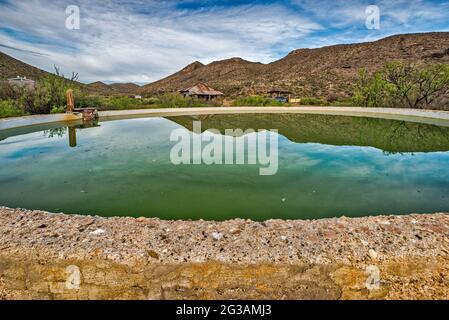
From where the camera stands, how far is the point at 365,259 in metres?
2.16

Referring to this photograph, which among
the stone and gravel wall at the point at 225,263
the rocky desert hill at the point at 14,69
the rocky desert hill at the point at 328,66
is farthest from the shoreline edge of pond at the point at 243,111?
the rocky desert hill at the point at 14,69

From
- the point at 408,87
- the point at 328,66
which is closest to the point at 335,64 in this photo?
the point at 328,66

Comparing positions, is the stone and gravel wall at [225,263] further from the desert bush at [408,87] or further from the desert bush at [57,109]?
the desert bush at [408,87]

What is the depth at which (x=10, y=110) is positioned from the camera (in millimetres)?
13062

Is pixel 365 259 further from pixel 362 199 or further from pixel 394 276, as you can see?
pixel 362 199

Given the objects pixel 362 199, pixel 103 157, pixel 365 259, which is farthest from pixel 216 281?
pixel 103 157

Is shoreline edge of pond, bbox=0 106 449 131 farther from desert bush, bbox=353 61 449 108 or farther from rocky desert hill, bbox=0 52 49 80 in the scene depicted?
rocky desert hill, bbox=0 52 49 80

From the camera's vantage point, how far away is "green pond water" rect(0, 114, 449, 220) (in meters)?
3.73

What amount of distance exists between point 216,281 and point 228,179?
3.00 m

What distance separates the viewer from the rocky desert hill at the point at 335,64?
36125 mm

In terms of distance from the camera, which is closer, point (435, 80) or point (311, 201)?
point (311, 201)

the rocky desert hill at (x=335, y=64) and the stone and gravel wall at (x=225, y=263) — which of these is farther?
→ the rocky desert hill at (x=335, y=64)

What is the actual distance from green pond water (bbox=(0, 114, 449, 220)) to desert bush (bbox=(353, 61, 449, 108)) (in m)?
13.9

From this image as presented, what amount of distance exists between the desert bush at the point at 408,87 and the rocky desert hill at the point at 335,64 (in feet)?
38.9
